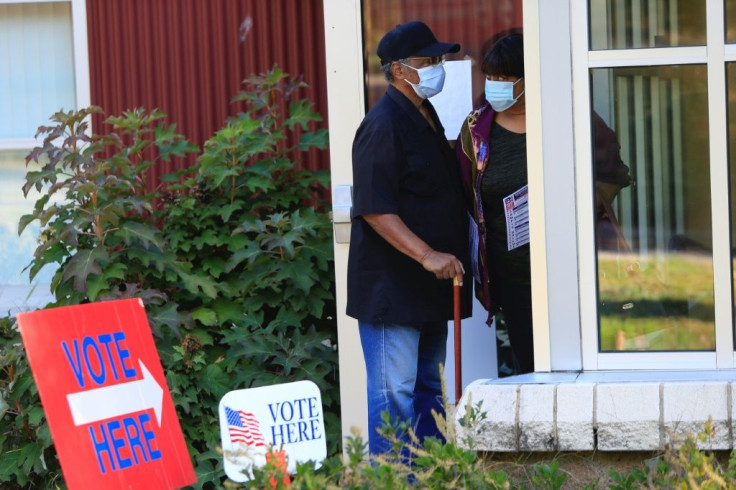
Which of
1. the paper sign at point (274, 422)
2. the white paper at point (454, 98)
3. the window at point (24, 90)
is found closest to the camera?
the paper sign at point (274, 422)

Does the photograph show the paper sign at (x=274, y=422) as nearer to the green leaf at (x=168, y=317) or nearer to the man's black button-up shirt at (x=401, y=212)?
the man's black button-up shirt at (x=401, y=212)

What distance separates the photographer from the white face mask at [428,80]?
4.40m

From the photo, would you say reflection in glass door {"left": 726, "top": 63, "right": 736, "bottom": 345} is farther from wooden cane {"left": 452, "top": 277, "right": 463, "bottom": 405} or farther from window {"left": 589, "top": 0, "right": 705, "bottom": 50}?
wooden cane {"left": 452, "top": 277, "right": 463, "bottom": 405}

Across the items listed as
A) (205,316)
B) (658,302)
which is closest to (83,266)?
(205,316)

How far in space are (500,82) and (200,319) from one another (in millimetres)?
1782

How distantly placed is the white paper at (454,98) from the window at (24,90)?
8.21 ft

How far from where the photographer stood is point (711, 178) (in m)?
3.56

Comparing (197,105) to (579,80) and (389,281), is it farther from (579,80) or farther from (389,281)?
(579,80)

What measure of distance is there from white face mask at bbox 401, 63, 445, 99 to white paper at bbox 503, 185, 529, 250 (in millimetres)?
487

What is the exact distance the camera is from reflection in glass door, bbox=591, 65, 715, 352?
3574 mm

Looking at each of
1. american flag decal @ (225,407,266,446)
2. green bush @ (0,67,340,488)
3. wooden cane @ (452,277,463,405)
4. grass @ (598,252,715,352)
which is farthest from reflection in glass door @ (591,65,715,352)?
green bush @ (0,67,340,488)

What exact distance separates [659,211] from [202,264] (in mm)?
2592

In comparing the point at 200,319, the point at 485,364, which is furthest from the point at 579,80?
the point at 200,319

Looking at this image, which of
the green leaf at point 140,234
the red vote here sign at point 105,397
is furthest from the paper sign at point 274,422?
the green leaf at point 140,234
